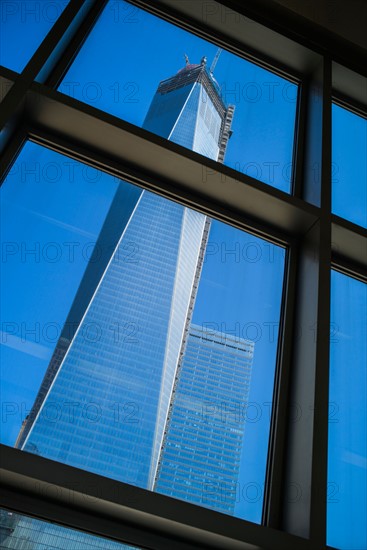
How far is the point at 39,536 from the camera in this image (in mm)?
1513

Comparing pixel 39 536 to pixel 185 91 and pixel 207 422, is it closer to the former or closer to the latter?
pixel 207 422

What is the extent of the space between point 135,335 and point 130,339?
28mm

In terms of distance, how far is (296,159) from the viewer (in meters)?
2.71

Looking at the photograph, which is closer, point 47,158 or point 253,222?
point 47,158

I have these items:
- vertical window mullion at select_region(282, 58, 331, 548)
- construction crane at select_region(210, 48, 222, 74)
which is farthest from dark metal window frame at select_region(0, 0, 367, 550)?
construction crane at select_region(210, 48, 222, 74)

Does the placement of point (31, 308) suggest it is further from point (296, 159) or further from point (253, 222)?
point (296, 159)

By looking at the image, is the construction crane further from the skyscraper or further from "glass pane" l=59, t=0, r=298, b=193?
the skyscraper

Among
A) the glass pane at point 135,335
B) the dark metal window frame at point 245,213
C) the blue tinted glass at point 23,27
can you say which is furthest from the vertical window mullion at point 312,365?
the blue tinted glass at point 23,27

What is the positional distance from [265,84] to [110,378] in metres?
1.93

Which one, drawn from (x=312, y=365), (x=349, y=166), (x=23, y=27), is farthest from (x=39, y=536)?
(x=349, y=166)

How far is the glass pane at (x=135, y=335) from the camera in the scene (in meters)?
1.74

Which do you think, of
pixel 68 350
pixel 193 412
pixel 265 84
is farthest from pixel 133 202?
pixel 265 84

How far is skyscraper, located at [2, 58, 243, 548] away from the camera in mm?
1703

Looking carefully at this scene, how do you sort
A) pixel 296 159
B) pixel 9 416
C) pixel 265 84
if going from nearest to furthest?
pixel 9 416 → pixel 296 159 → pixel 265 84
